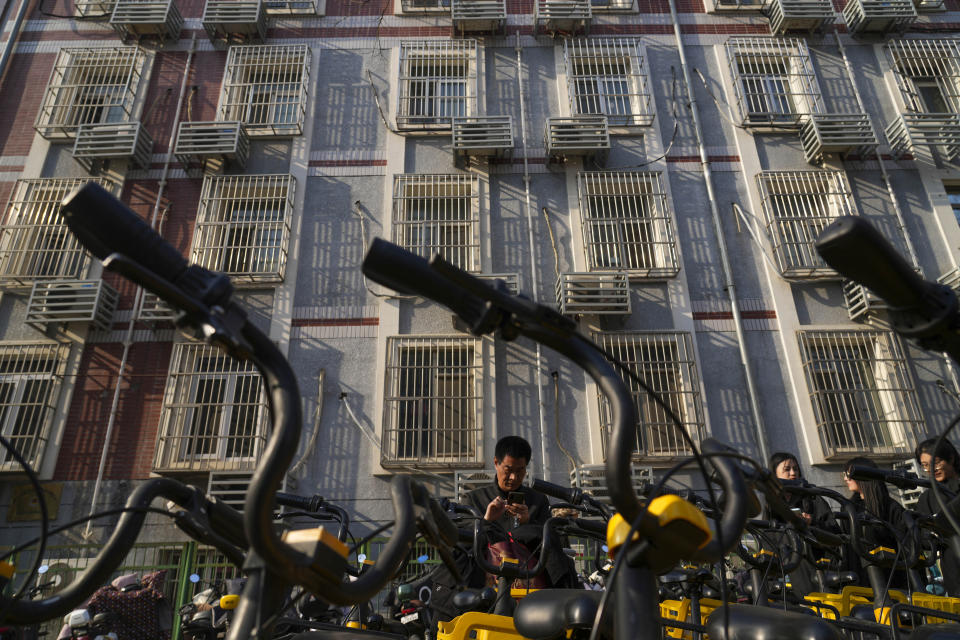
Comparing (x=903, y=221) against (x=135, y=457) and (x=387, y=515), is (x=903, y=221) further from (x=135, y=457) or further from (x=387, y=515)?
(x=135, y=457)

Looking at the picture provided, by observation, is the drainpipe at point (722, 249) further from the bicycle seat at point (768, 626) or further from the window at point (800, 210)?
the bicycle seat at point (768, 626)

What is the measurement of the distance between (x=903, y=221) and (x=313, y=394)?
1093 cm

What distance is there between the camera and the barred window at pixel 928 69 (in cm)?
1330

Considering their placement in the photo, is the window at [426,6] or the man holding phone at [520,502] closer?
the man holding phone at [520,502]

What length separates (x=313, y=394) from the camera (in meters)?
10.7

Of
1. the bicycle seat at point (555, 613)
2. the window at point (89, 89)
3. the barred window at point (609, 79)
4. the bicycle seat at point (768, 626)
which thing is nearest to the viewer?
the bicycle seat at point (768, 626)

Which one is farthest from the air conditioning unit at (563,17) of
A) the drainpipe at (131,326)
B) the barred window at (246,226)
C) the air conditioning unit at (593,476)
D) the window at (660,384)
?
the air conditioning unit at (593,476)

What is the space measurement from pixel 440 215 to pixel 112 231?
36.4 ft

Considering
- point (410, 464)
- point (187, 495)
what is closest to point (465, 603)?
point (187, 495)

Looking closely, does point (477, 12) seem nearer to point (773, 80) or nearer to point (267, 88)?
point (267, 88)

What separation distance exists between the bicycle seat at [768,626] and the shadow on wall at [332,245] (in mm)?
9691

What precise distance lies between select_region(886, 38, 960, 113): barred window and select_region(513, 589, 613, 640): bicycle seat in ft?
47.9

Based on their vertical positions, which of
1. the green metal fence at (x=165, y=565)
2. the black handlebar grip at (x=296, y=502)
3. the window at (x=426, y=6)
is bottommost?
the green metal fence at (x=165, y=565)

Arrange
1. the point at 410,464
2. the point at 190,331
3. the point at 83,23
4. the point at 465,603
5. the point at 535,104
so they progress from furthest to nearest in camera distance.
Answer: the point at 83,23 → the point at 535,104 → the point at 410,464 → the point at 465,603 → the point at 190,331
